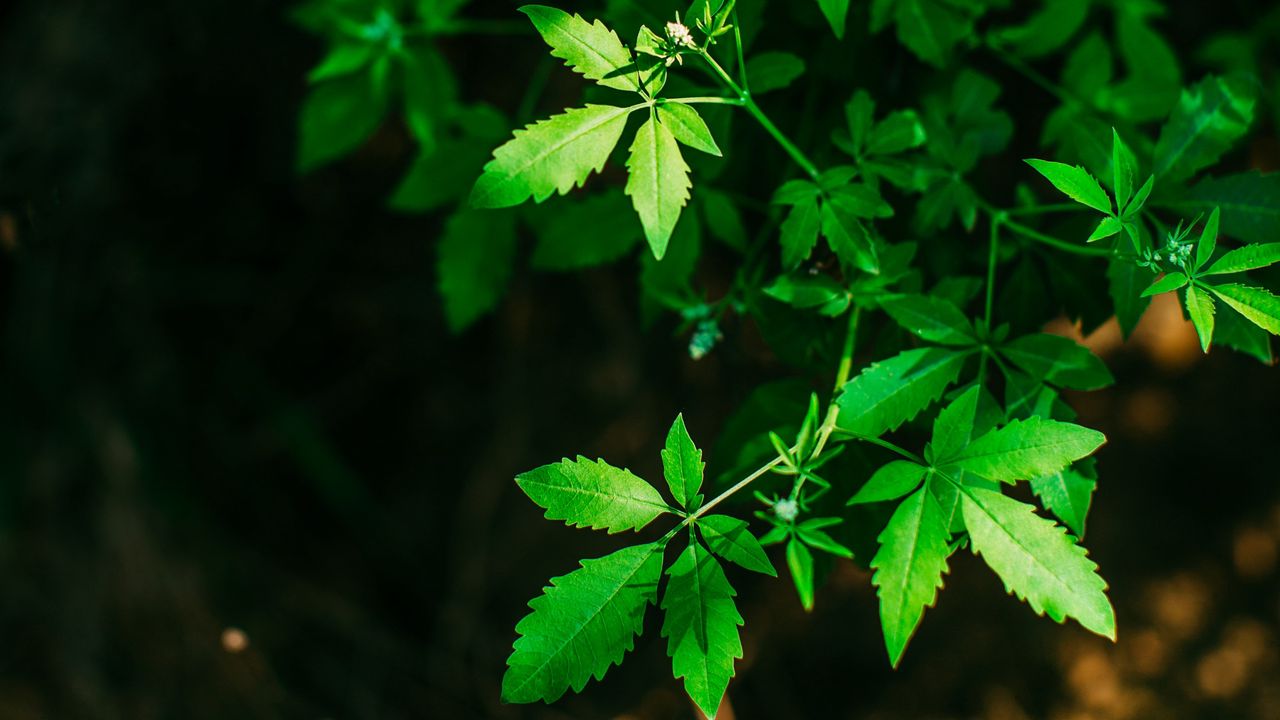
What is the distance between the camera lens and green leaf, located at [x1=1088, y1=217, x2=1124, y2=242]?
1.13 m

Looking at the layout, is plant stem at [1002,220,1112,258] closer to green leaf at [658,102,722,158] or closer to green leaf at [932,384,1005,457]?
green leaf at [932,384,1005,457]

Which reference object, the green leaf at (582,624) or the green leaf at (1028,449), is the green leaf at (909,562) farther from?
the green leaf at (582,624)

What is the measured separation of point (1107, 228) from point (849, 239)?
343mm

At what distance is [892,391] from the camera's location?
129 centimetres

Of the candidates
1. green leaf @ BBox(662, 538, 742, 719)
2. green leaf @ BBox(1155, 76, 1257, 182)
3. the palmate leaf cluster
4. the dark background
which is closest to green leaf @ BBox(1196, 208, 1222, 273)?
the palmate leaf cluster

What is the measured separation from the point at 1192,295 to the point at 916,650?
2.10 meters

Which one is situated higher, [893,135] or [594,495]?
[893,135]

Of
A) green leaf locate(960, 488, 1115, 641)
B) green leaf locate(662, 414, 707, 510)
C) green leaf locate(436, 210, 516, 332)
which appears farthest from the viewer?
green leaf locate(436, 210, 516, 332)

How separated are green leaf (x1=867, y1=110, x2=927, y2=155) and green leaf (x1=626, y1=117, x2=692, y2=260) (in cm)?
40

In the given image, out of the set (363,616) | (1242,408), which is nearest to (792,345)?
(1242,408)

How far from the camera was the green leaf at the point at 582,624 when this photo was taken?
3.87 feet

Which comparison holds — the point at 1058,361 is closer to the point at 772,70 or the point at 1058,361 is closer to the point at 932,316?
the point at 932,316

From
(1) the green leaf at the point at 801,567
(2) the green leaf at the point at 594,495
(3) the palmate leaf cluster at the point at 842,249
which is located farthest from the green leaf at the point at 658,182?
(1) the green leaf at the point at 801,567

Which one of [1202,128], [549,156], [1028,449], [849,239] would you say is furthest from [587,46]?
[1202,128]
